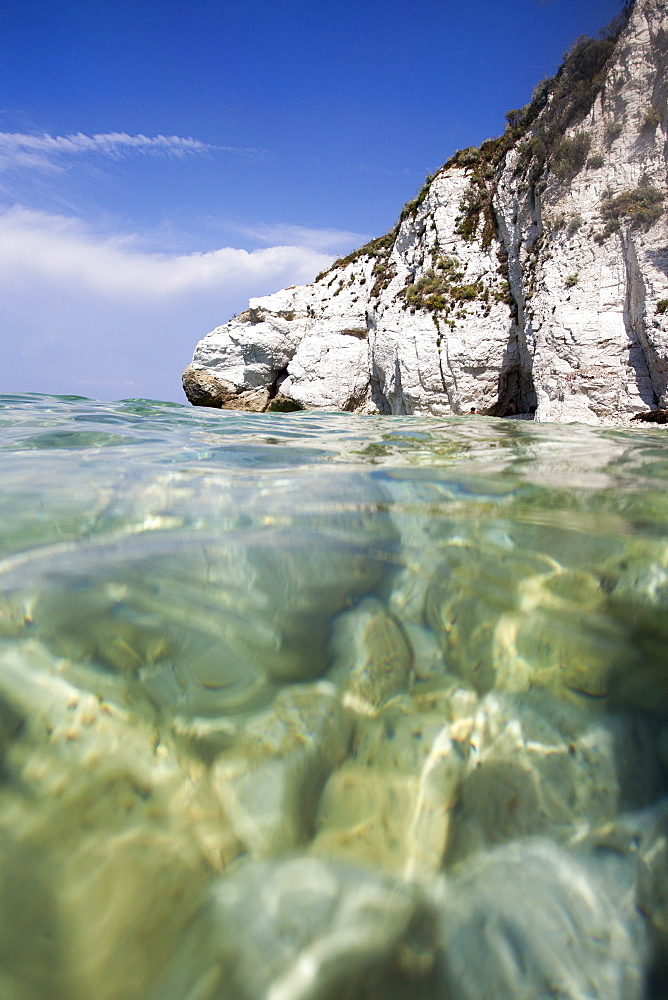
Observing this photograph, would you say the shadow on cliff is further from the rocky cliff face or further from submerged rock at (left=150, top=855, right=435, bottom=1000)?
submerged rock at (left=150, top=855, right=435, bottom=1000)


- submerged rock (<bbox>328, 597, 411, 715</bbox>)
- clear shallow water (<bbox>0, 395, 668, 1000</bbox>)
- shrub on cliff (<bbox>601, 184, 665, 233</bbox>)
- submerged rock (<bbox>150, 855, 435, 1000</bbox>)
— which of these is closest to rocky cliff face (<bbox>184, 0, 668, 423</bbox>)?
shrub on cliff (<bbox>601, 184, 665, 233</bbox>)

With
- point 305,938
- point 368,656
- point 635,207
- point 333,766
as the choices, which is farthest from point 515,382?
point 305,938

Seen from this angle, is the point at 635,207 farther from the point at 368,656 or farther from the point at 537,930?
the point at 537,930

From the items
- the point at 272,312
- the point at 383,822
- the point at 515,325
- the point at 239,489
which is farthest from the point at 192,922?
the point at 272,312

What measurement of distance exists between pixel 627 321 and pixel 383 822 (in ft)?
44.6

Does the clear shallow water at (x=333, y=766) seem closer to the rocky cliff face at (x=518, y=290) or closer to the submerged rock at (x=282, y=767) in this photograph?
the submerged rock at (x=282, y=767)

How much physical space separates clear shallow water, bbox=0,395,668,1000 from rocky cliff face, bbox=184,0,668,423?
11.9 metres

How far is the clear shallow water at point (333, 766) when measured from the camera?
67 cm

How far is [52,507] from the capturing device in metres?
1.93

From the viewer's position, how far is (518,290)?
13820 millimetres

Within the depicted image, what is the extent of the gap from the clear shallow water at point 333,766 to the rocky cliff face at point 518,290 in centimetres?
1191

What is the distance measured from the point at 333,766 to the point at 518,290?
15.5 metres

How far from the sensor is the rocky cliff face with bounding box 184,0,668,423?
1141 cm

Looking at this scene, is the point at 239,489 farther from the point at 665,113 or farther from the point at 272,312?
the point at 272,312
